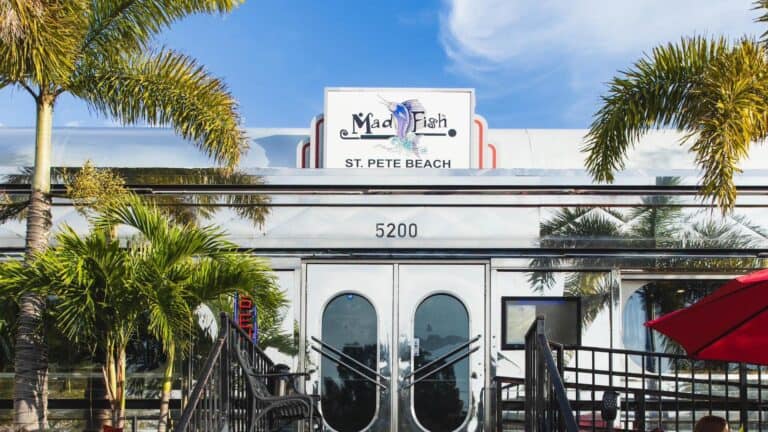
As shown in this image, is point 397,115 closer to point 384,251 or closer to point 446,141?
point 446,141

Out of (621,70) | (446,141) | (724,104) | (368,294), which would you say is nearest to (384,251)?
(368,294)

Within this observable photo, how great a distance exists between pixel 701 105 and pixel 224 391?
189 inches

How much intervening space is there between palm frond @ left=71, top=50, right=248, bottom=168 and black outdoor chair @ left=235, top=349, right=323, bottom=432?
247 cm

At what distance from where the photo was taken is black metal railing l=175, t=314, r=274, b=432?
16.6 ft

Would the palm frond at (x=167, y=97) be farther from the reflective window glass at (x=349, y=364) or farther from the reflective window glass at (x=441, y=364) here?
the reflective window glass at (x=441, y=364)

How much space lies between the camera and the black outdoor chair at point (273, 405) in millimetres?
6016

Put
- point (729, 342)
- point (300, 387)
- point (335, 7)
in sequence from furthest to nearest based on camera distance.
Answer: point (335, 7) < point (300, 387) < point (729, 342)

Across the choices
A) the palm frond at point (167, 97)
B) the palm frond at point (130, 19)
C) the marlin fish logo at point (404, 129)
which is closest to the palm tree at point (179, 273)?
the palm frond at point (167, 97)

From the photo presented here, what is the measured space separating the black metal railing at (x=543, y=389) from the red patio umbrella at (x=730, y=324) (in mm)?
882

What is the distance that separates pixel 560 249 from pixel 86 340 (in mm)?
4658

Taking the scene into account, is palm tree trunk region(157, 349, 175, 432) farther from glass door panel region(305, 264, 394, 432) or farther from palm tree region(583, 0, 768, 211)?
palm tree region(583, 0, 768, 211)

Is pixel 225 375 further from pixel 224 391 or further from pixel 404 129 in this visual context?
pixel 404 129

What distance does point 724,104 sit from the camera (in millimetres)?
7156

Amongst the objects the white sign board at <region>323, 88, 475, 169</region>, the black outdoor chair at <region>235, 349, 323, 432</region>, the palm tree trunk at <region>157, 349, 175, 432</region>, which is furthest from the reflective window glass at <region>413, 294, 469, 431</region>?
the palm tree trunk at <region>157, 349, 175, 432</region>
